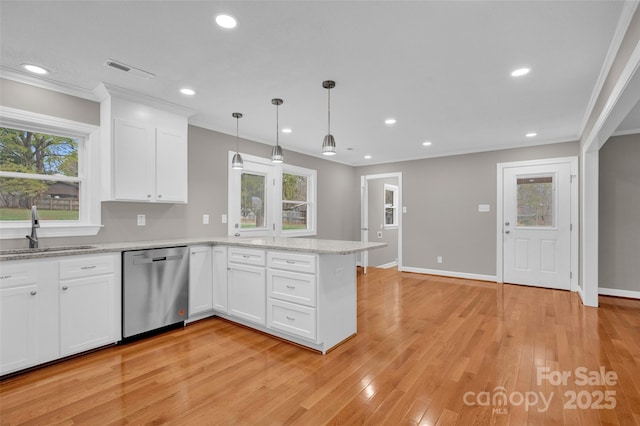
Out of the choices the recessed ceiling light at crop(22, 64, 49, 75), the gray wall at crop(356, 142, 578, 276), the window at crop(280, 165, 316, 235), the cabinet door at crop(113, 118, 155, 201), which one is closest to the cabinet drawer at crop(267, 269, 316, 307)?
the cabinet door at crop(113, 118, 155, 201)

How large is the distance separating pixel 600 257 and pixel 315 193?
472cm

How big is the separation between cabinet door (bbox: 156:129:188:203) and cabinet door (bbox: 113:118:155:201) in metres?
0.07

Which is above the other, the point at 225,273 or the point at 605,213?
the point at 605,213

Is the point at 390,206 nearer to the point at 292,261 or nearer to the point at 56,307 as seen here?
the point at 292,261

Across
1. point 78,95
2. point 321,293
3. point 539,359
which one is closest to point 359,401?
point 321,293

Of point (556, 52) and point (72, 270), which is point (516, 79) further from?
point (72, 270)

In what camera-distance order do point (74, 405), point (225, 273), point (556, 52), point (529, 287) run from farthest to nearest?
point (529, 287)
point (225, 273)
point (556, 52)
point (74, 405)

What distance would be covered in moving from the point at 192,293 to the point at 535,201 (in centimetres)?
544

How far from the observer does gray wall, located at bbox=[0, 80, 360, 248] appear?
285 centimetres

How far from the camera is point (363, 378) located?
7.39ft

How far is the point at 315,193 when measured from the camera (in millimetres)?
6051

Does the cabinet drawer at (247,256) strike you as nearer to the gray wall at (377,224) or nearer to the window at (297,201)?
the window at (297,201)

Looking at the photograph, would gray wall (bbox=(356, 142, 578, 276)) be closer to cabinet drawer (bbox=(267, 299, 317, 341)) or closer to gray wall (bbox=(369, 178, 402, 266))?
gray wall (bbox=(369, 178, 402, 266))

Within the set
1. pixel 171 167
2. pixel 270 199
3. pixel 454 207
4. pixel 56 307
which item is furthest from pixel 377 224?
pixel 56 307
